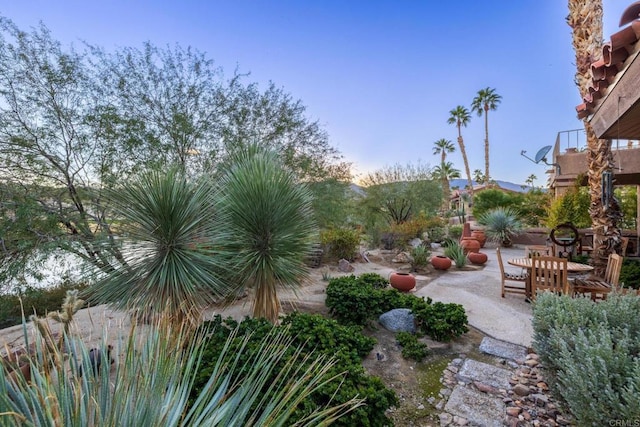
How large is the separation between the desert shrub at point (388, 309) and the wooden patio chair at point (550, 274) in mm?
1822

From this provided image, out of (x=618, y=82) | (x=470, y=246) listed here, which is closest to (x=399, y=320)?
(x=618, y=82)

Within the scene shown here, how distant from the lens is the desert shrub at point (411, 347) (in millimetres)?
3521

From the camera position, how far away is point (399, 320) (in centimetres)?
425

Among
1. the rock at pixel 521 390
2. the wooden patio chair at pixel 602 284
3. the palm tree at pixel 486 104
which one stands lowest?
the rock at pixel 521 390

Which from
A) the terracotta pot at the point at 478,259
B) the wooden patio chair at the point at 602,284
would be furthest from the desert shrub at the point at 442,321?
the terracotta pot at the point at 478,259

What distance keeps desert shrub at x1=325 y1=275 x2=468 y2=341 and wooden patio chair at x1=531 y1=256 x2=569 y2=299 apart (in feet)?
5.98

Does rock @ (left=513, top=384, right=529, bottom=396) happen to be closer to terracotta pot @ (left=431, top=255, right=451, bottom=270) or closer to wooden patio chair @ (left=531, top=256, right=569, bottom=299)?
wooden patio chair @ (left=531, top=256, right=569, bottom=299)

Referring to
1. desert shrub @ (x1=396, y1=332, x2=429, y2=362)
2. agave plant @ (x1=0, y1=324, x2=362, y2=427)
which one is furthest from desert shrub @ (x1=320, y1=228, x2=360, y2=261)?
agave plant @ (x1=0, y1=324, x2=362, y2=427)

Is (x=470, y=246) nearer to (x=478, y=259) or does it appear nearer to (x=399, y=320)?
(x=478, y=259)

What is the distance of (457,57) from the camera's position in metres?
10.4

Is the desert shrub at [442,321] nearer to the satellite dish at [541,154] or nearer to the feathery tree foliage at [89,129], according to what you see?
the feathery tree foliage at [89,129]

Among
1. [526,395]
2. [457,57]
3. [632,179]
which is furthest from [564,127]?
[526,395]

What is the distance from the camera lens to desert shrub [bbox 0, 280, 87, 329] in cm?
448

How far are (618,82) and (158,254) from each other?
5202 mm
